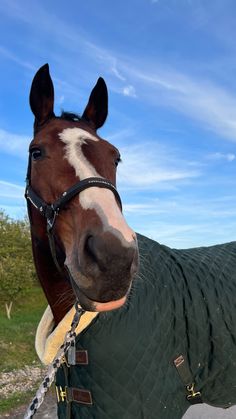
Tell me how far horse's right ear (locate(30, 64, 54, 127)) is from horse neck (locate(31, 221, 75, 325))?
79 cm

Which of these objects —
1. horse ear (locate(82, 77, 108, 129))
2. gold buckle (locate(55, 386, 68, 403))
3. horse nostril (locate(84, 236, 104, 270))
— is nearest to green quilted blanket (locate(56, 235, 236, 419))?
gold buckle (locate(55, 386, 68, 403))

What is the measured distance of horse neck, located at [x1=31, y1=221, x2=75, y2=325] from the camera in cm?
275

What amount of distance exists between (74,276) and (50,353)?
2.74ft

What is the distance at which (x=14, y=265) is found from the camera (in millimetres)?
27984

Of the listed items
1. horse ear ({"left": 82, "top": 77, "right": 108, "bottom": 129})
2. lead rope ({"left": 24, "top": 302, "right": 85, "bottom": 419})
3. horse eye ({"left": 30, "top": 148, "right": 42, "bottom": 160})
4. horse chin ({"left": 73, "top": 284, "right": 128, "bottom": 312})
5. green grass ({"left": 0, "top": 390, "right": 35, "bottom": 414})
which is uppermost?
horse ear ({"left": 82, "top": 77, "right": 108, "bottom": 129})

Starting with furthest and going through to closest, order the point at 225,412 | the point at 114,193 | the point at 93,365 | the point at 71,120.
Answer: the point at 225,412 → the point at 71,120 → the point at 93,365 → the point at 114,193

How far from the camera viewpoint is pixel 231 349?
3.10 m

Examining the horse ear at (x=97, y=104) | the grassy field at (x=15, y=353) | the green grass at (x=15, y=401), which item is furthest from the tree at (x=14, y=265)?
the horse ear at (x=97, y=104)

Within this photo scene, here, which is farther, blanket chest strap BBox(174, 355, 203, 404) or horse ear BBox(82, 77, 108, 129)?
horse ear BBox(82, 77, 108, 129)

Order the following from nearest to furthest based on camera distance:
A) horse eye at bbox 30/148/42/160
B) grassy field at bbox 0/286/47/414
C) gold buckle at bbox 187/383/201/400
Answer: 1. horse eye at bbox 30/148/42/160
2. gold buckle at bbox 187/383/201/400
3. grassy field at bbox 0/286/47/414

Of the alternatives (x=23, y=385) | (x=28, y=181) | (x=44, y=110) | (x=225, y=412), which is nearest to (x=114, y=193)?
(x=28, y=181)

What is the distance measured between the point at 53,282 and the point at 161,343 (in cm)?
79

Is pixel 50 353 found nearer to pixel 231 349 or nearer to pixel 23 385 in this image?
pixel 231 349

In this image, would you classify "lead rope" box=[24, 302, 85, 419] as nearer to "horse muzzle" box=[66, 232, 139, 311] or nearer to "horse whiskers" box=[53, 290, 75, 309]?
"horse whiskers" box=[53, 290, 75, 309]
